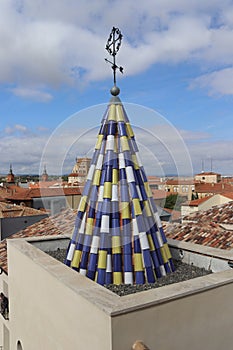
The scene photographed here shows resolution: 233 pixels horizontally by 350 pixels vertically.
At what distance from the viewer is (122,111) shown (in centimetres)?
593

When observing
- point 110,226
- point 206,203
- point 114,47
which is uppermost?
point 114,47

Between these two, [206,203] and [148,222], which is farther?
[206,203]

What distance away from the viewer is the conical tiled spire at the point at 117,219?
5.29 m

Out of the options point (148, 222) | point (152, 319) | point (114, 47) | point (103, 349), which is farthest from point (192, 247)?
point (114, 47)

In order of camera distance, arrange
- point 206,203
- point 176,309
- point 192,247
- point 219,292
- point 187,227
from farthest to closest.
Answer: point 206,203 → point 187,227 → point 192,247 → point 219,292 → point 176,309

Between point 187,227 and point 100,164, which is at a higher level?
point 100,164

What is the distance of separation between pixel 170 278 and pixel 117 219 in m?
1.34

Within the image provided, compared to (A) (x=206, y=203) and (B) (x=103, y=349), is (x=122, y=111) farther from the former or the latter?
→ (A) (x=206, y=203)

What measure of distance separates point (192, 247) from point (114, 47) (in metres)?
4.07

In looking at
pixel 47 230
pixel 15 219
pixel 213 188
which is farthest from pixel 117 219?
pixel 213 188

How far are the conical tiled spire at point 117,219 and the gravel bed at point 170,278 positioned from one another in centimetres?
12

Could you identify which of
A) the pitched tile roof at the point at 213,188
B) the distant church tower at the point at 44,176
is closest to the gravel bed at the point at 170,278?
the distant church tower at the point at 44,176

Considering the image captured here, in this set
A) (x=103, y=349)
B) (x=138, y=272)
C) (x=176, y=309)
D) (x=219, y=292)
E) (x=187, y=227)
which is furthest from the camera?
(x=187, y=227)

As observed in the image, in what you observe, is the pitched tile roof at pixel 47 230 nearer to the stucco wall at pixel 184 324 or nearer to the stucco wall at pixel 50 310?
the stucco wall at pixel 50 310
